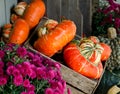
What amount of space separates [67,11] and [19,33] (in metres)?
0.70

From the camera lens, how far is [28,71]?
132 cm

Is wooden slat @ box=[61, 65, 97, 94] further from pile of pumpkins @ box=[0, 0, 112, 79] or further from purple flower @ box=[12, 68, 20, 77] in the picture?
Result: purple flower @ box=[12, 68, 20, 77]

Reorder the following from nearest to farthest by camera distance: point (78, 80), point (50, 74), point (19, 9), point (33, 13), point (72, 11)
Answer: point (50, 74)
point (78, 80)
point (33, 13)
point (19, 9)
point (72, 11)

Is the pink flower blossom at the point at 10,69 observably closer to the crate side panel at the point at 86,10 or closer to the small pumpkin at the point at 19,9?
the small pumpkin at the point at 19,9

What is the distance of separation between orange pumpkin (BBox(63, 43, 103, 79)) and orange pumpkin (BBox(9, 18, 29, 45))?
28 cm

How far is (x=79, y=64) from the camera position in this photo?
1813mm

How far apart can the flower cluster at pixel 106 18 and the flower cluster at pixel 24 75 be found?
4.38ft

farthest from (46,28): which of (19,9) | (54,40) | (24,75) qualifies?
(24,75)

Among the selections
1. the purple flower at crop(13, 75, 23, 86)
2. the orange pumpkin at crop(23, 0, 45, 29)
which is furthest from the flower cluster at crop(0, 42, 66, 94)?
the orange pumpkin at crop(23, 0, 45, 29)

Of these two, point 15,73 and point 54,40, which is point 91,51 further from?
point 15,73

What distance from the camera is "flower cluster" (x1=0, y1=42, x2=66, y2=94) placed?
1298mm

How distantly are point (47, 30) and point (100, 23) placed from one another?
1005 mm

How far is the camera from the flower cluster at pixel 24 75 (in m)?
1.30

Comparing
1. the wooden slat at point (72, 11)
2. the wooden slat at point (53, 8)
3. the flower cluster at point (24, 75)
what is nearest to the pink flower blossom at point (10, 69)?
the flower cluster at point (24, 75)
